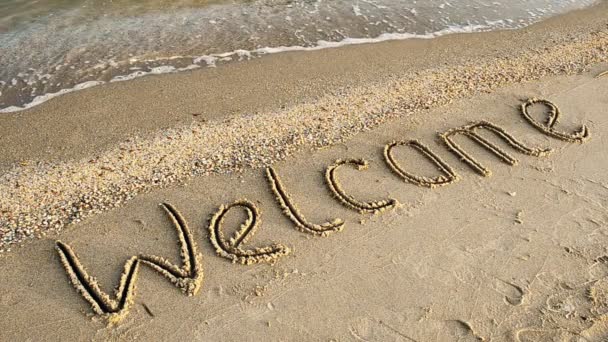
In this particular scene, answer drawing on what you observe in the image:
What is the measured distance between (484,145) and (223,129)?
273 cm

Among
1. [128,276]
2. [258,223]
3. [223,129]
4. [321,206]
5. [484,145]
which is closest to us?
[128,276]

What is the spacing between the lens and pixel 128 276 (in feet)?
12.4

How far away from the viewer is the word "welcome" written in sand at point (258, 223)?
3.70 meters

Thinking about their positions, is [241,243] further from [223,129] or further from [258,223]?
[223,129]

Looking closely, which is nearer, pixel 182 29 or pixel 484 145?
pixel 484 145

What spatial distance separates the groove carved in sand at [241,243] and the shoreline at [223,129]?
69 cm

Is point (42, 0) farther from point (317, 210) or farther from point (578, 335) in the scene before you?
point (578, 335)

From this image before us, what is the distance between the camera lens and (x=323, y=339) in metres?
3.43

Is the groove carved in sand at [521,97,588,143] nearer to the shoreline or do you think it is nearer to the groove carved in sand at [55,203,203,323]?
the shoreline

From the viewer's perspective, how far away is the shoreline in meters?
4.45

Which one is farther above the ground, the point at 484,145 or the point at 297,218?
the point at 484,145

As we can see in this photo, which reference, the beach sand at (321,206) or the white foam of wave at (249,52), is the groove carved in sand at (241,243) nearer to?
the beach sand at (321,206)

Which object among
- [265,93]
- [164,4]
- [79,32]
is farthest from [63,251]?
[164,4]

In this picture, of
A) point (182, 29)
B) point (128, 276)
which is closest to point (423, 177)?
point (128, 276)
